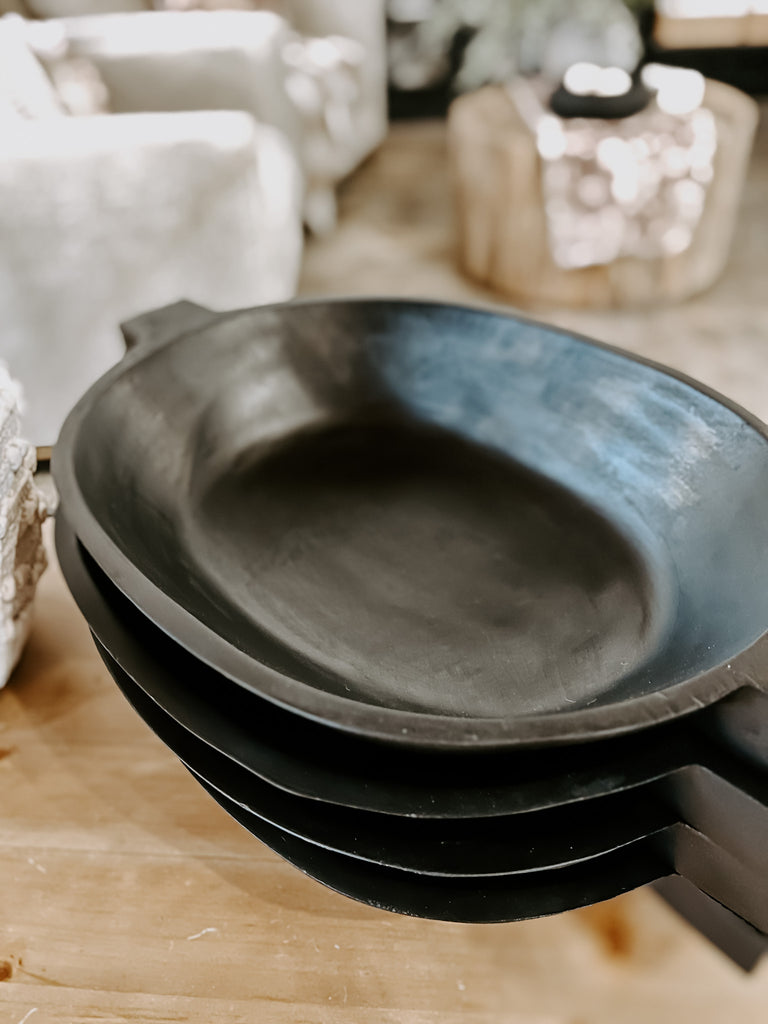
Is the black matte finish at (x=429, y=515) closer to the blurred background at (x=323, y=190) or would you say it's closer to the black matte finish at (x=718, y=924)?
the black matte finish at (x=718, y=924)

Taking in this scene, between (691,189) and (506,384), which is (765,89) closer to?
(691,189)

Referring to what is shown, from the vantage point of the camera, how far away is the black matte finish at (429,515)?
0.45 metres

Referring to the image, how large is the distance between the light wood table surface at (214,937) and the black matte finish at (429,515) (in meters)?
0.13

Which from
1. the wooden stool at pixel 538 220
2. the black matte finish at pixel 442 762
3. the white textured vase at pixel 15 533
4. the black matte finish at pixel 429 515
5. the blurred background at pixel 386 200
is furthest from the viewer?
the wooden stool at pixel 538 220

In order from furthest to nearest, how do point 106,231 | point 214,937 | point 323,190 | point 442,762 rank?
point 323,190 → point 106,231 → point 214,937 → point 442,762

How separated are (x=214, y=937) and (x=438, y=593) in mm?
247

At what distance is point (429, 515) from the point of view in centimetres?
62

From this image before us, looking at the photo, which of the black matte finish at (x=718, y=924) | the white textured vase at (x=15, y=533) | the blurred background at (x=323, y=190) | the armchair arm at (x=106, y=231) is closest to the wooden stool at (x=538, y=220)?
the blurred background at (x=323, y=190)

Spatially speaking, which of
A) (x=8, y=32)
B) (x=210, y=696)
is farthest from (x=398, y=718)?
(x=8, y=32)

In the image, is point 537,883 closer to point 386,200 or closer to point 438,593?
point 438,593

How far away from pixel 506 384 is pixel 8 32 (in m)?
1.11

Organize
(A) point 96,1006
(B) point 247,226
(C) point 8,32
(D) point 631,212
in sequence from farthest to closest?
(D) point 631,212, (C) point 8,32, (B) point 247,226, (A) point 96,1006

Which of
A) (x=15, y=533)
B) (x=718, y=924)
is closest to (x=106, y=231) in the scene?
(x=15, y=533)

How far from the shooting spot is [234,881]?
49 cm
